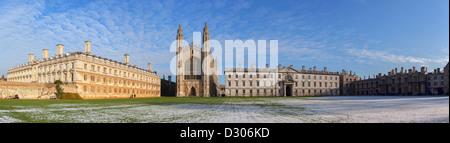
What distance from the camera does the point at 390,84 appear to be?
235 feet

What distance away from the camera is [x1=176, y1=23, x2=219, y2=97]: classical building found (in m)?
74.0

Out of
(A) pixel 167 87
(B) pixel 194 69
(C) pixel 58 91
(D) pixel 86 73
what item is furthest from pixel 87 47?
(A) pixel 167 87

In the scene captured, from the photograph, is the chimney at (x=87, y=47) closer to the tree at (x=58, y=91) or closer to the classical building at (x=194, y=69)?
the tree at (x=58, y=91)

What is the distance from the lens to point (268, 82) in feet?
229

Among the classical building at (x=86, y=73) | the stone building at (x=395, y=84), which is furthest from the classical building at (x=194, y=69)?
the stone building at (x=395, y=84)

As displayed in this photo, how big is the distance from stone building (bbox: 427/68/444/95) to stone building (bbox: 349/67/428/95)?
873 millimetres

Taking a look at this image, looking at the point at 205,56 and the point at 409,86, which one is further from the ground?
the point at 205,56

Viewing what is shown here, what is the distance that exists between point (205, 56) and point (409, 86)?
61.2 m

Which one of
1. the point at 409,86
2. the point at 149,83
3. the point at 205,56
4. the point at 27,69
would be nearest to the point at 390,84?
the point at 409,86

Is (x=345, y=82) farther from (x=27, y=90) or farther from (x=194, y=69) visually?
(x=27, y=90)

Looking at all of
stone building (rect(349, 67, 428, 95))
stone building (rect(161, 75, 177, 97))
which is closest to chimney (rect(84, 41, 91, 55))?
stone building (rect(161, 75, 177, 97))

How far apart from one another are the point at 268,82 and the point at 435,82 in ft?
143
